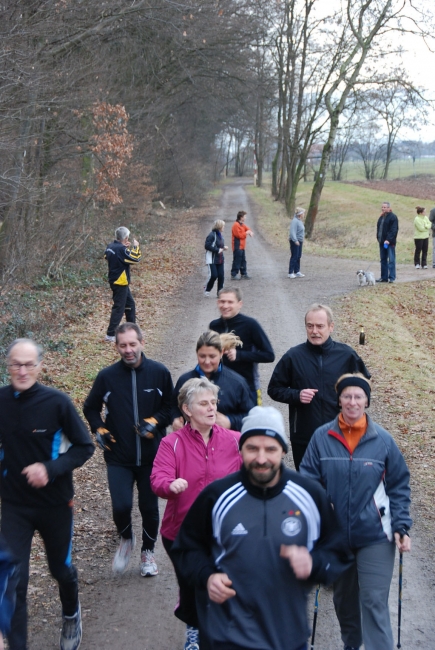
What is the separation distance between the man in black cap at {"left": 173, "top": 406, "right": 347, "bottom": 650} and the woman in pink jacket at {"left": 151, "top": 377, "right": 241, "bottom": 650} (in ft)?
3.58

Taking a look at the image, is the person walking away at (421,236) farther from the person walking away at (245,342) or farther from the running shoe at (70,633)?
the running shoe at (70,633)

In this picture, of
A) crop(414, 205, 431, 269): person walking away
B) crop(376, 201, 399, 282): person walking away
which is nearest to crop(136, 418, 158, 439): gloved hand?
crop(376, 201, 399, 282): person walking away

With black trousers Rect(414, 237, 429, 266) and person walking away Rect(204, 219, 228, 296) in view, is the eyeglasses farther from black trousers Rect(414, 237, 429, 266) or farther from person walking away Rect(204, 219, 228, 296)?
black trousers Rect(414, 237, 429, 266)

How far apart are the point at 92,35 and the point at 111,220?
9.13 meters

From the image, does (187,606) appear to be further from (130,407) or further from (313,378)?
(313,378)

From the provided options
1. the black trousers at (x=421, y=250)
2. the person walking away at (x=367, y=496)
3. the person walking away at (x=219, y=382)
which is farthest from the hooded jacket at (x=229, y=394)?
the black trousers at (x=421, y=250)

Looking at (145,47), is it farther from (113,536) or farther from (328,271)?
(113,536)

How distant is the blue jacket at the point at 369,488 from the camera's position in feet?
14.4

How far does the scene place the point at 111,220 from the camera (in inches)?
1048

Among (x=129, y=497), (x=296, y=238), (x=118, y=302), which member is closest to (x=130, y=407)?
(x=129, y=497)

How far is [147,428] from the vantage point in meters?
5.57

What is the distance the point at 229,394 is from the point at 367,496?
4.69 feet

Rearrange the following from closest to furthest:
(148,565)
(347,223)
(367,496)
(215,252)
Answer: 1. (367,496)
2. (148,565)
3. (215,252)
4. (347,223)

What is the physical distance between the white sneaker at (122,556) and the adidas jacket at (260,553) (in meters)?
2.66
